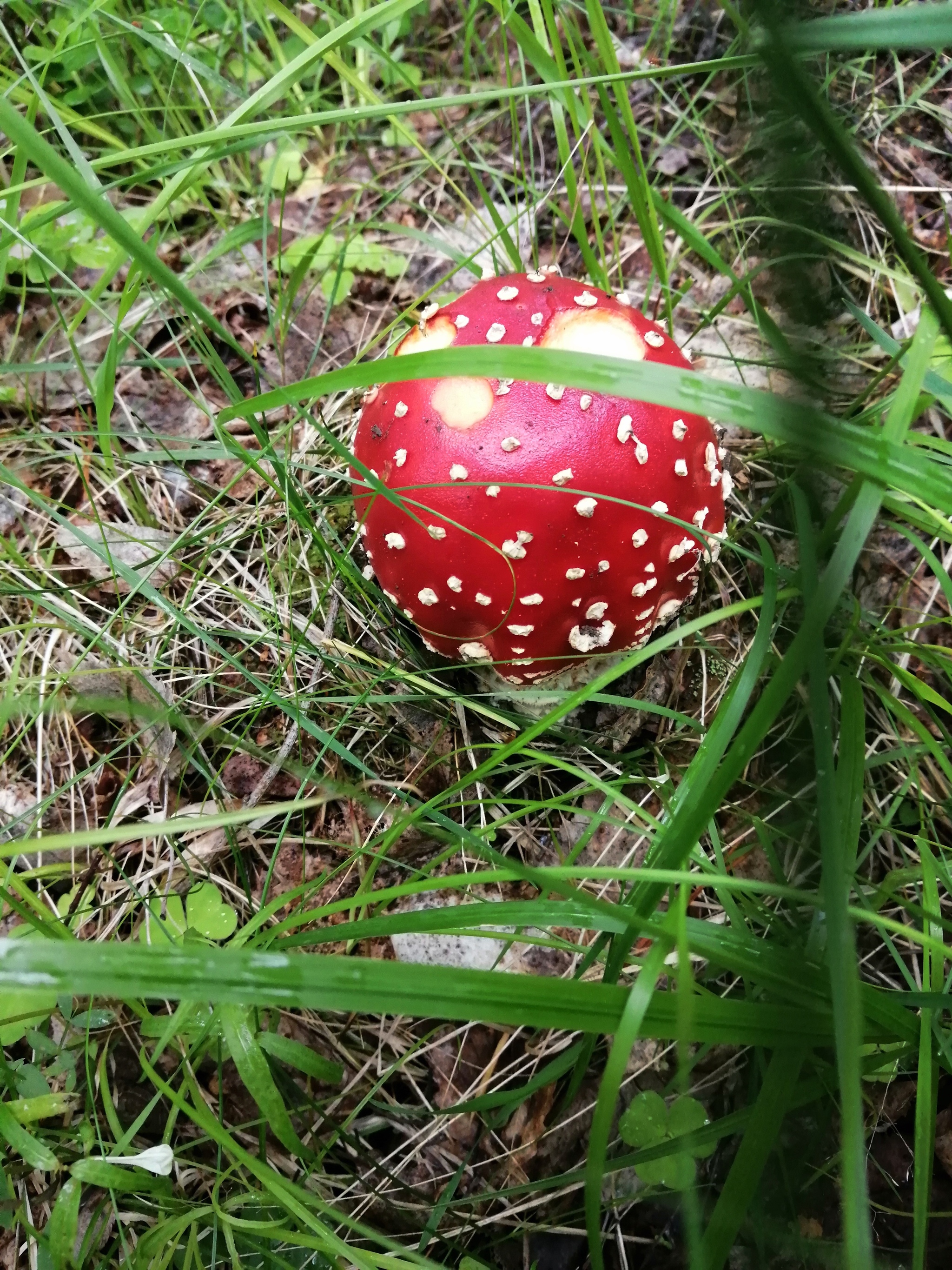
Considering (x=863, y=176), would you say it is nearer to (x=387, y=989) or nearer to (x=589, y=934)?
(x=387, y=989)

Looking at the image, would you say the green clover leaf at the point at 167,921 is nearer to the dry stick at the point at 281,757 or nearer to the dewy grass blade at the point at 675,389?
the dry stick at the point at 281,757

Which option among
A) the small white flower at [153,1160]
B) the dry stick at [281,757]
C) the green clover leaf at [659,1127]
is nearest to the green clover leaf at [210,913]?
the dry stick at [281,757]

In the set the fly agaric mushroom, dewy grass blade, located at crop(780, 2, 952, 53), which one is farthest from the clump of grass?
the fly agaric mushroom

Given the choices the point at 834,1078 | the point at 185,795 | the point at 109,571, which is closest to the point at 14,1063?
the point at 185,795

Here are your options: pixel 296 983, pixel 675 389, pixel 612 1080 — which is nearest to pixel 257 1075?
pixel 296 983

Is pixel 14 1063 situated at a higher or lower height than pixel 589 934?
higher

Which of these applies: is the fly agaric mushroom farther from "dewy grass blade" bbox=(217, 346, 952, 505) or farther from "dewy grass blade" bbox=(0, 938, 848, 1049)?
"dewy grass blade" bbox=(0, 938, 848, 1049)

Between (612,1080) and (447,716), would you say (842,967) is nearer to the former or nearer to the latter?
(612,1080)
